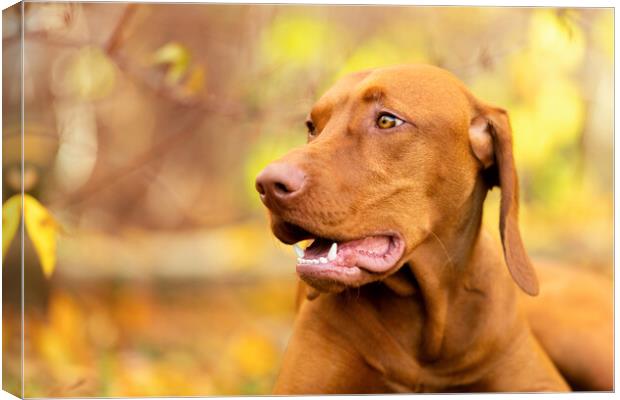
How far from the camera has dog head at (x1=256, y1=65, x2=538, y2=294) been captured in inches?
143

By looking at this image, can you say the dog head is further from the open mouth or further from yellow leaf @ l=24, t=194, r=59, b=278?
yellow leaf @ l=24, t=194, r=59, b=278

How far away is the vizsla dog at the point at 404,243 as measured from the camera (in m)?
3.73

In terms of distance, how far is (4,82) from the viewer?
454 centimetres

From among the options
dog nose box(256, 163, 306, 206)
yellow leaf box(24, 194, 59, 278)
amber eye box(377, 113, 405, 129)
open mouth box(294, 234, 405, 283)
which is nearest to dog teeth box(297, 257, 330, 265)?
open mouth box(294, 234, 405, 283)

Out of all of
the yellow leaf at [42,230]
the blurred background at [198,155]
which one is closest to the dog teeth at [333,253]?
the blurred background at [198,155]

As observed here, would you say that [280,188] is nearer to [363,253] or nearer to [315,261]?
[315,261]

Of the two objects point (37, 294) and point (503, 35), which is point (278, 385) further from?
point (503, 35)

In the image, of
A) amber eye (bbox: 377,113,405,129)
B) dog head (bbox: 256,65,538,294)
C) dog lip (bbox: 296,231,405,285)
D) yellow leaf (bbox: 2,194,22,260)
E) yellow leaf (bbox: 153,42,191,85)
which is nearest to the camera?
dog head (bbox: 256,65,538,294)

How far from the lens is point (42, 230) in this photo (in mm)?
4488

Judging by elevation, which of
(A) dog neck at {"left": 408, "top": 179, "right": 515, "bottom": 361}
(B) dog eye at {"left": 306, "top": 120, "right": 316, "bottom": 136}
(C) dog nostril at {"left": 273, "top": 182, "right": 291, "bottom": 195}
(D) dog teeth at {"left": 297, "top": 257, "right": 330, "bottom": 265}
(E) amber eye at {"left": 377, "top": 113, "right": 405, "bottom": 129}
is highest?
(E) amber eye at {"left": 377, "top": 113, "right": 405, "bottom": 129}

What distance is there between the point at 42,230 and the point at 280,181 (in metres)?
1.46

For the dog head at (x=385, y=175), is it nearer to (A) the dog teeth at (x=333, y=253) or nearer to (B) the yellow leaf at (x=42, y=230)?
(A) the dog teeth at (x=333, y=253)

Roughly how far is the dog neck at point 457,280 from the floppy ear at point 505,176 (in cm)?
12

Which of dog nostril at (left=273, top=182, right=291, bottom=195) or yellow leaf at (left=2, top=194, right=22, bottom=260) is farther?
yellow leaf at (left=2, top=194, right=22, bottom=260)
